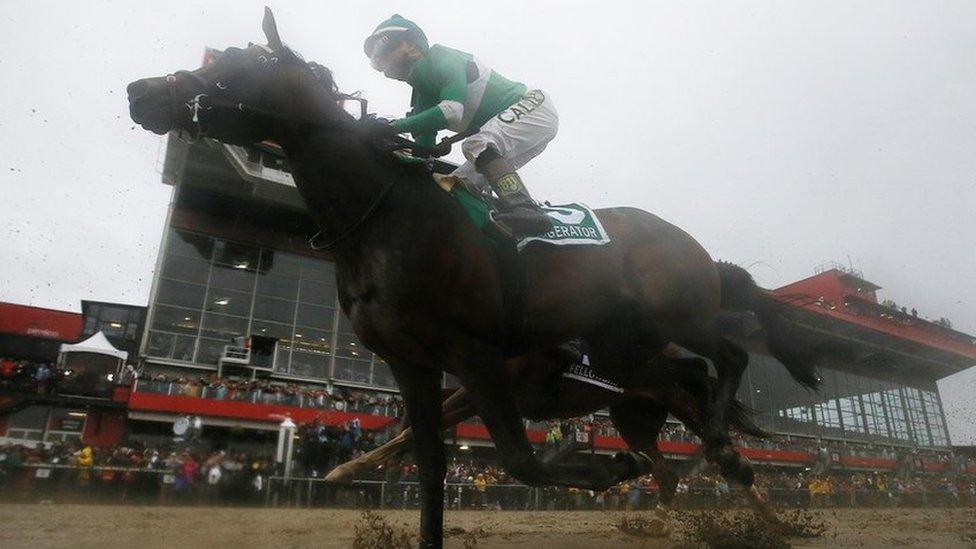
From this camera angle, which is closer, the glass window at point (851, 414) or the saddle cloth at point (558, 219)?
the saddle cloth at point (558, 219)

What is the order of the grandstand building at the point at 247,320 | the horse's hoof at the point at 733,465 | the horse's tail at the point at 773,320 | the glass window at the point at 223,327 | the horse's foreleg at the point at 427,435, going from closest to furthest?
1. the horse's foreleg at the point at 427,435
2. the horse's hoof at the point at 733,465
3. the horse's tail at the point at 773,320
4. the grandstand building at the point at 247,320
5. the glass window at the point at 223,327

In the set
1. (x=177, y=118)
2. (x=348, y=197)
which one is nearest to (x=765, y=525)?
(x=348, y=197)

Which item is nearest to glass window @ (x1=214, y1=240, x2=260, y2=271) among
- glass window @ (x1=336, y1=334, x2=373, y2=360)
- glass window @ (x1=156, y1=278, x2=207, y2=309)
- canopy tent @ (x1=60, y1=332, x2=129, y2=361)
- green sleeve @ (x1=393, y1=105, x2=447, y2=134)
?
glass window @ (x1=156, y1=278, x2=207, y2=309)

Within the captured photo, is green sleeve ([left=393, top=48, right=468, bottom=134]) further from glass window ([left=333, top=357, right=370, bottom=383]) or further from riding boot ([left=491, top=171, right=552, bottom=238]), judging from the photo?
glass window ([left=333, top=357, right=370, bottom=383])

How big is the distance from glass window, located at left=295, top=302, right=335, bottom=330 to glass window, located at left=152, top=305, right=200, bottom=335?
4.70 meters

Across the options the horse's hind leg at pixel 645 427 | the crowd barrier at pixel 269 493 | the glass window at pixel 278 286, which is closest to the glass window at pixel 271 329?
the glass window at pixel 278 286

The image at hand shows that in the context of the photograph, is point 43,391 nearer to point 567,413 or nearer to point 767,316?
point 567,413

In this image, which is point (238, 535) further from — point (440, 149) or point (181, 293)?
point (181, 293)

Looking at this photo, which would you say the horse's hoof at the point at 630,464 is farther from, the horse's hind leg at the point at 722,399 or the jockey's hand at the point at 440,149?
the jockey's hand at the point at 440,149

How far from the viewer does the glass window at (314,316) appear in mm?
31359

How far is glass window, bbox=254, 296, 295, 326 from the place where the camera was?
30406mm

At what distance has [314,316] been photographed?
31688 mm

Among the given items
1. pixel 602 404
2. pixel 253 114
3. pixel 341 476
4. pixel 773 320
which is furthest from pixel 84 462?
pixel 773 320

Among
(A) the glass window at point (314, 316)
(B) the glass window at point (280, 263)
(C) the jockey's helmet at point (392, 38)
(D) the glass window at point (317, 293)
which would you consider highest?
(B) the glass window at point (280, 263)
